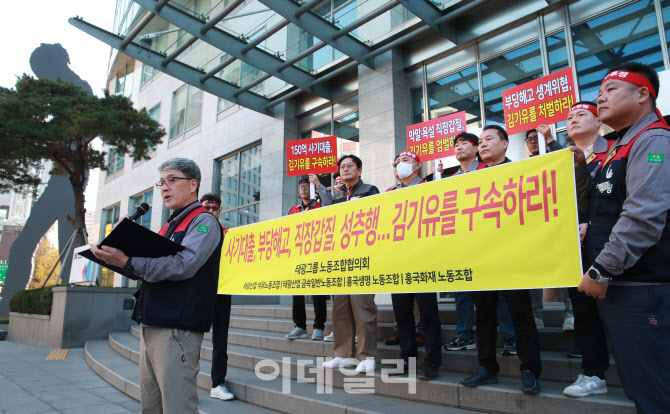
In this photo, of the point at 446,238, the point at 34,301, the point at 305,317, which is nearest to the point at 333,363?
the point at 305,317

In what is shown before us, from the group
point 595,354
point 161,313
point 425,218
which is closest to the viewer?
point 161,313

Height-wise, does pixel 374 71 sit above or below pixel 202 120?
below

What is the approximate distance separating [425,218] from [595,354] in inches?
58.5

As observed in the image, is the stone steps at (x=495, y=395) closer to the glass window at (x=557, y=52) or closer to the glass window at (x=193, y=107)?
the glass window at (x=557, y=52)

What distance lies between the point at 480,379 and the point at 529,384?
0.37m

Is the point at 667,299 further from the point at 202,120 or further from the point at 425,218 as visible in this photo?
the point at 202,120

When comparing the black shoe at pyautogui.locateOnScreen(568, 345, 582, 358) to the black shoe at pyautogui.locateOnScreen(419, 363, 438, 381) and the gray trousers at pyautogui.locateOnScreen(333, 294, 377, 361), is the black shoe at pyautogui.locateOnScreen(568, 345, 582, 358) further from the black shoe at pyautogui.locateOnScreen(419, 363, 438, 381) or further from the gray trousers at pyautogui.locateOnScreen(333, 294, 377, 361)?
the gray trousers at pyautogui.locateOnScreen(333, 294, 377, 361)

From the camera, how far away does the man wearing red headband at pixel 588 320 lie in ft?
9.45

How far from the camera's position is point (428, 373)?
3533mm

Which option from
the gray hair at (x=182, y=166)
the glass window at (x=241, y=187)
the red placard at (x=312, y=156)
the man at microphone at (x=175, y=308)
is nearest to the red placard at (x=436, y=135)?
the red placard at (x=312, y=156)

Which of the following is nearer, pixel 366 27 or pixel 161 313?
pixel 161 313

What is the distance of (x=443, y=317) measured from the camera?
5078 millimetres

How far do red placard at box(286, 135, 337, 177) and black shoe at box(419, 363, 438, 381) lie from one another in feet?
20.7

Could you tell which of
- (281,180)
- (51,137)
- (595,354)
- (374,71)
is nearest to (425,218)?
(595,354)
